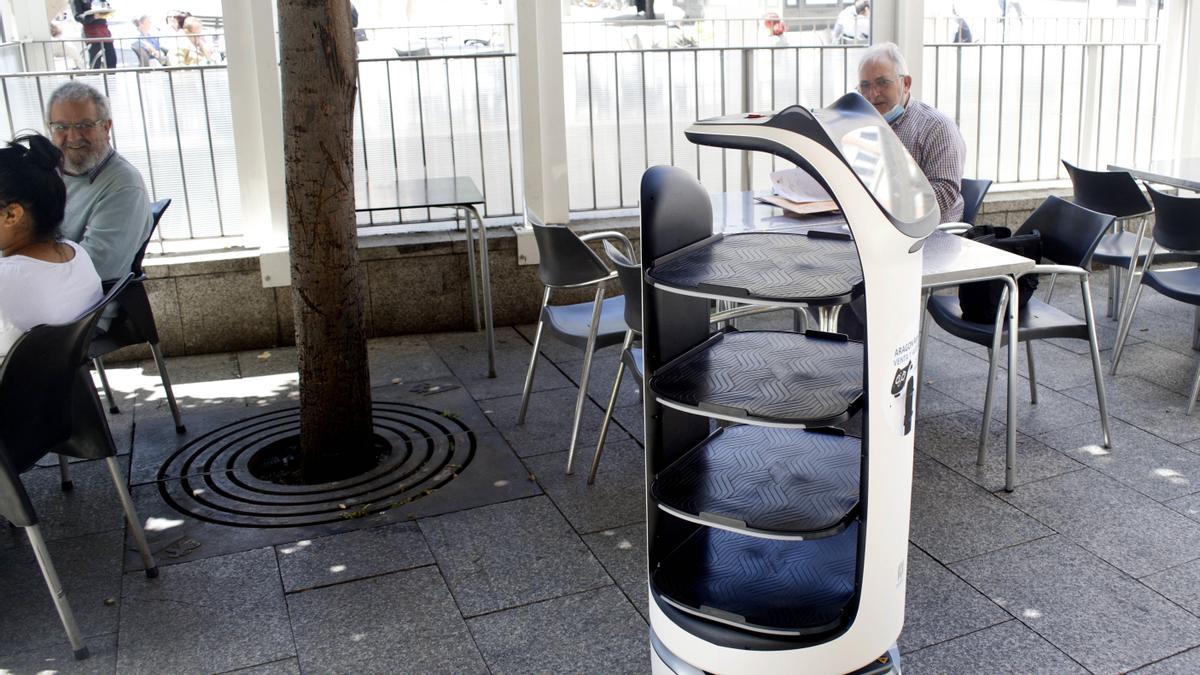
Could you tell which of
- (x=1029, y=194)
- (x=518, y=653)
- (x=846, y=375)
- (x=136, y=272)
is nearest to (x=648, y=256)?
(x=846, y=375)

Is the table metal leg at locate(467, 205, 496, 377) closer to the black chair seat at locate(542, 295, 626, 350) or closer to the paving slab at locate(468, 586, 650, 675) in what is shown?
the black chair seat at locate(542, 295, 626, 350)

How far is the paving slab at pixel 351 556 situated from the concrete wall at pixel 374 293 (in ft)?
8.36

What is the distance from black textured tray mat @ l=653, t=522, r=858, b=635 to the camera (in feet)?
7.58

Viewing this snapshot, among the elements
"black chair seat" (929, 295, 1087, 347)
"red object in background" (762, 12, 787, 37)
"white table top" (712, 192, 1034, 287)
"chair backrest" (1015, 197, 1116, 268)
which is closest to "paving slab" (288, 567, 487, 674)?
"white table top" (712, 192, 1034, 287)

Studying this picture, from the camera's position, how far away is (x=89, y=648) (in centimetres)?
311

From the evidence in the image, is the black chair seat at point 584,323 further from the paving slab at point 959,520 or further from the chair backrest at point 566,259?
the paving slab at point 959,520

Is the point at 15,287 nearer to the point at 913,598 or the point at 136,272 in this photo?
the point at 136,272

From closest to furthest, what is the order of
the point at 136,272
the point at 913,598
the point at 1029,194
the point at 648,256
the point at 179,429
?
1. the point at 648,256
2. the point at 913,598
3. the point at 136,272
4. the point at 179,429
5. the point at 1029,194

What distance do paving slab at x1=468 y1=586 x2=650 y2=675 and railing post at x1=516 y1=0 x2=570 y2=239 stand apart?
132 inches

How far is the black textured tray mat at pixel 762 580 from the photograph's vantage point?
2311mm

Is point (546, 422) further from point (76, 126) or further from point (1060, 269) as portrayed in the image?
point (76, 126)

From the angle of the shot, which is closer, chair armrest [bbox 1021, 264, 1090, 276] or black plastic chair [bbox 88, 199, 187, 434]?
chair armrest [bbox 1021, 264, 1090, 276]

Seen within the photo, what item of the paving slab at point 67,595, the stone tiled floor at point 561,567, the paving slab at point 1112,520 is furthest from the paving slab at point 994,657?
the paving slab at point 67,595

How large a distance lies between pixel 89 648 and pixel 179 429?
1.76 meters
